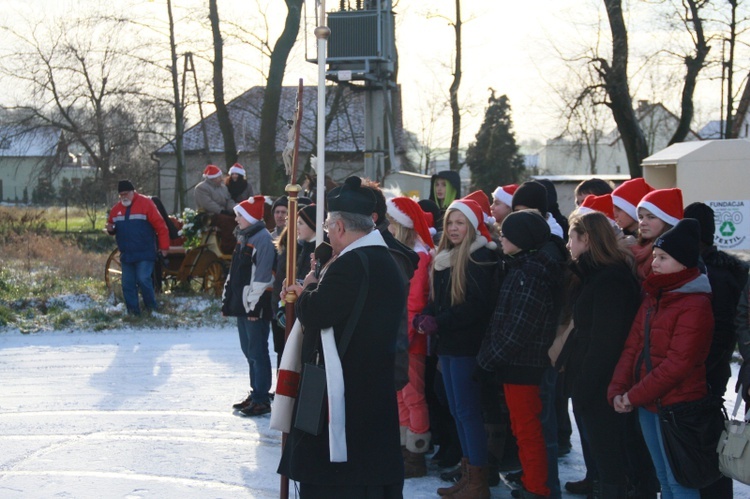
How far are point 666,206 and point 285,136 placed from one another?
1231 inches

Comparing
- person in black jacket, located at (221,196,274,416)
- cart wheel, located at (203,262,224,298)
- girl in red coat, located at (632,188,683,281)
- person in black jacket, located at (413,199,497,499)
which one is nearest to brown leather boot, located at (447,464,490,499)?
person in black jacket, located at (413,199,497,499)

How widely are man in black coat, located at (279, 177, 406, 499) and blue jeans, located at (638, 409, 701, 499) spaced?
1407 millimetres

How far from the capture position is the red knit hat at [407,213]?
19.8ft

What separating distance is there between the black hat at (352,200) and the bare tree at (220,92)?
1921 cm

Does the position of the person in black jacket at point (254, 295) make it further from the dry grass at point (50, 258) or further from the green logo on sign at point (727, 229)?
the dry grass at point (50, 258)

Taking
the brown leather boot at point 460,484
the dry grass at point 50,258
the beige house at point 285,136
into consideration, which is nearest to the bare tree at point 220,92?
the beige house at point 285,136

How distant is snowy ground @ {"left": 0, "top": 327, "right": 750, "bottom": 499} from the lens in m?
5.66

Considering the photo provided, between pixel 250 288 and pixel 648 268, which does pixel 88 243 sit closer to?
pixel 250 288

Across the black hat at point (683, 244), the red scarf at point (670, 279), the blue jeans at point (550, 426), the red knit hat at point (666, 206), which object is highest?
the red knit hat at point (666, 206)

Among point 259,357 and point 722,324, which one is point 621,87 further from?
point 722,324

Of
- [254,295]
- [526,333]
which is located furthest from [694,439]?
[254,295]

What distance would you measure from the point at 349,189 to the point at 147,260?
27.2ft

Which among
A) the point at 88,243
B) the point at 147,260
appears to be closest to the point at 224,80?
the point at 88,243

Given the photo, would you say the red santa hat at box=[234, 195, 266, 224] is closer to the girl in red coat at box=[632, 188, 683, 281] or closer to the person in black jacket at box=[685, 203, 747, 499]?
the girl in red coat at box=[632, 188, 683, 281]
